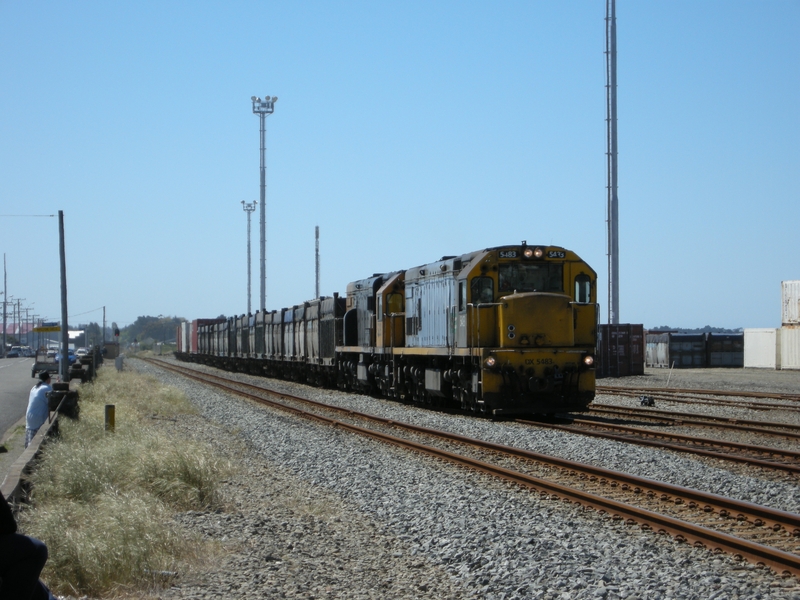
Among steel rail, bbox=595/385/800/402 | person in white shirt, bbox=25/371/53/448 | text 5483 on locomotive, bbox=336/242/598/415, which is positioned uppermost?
text 5483 on locomotive, bbox=336/242/598/415

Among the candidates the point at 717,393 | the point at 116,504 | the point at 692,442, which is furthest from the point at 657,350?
the point at 116,504

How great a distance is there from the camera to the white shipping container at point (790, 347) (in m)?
44.6

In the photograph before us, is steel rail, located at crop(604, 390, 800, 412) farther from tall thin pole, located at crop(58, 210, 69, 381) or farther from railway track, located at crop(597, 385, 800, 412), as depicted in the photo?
tall thin pole, located at crop(58, 210, 69, 381)

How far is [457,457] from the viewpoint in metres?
12.1

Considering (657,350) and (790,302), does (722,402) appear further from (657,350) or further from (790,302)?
(657,350)

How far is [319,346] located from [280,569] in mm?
26446

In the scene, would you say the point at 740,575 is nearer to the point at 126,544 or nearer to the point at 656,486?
the point at 656,486

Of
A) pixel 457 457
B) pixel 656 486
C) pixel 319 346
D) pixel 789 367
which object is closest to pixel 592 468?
pixel 656 486

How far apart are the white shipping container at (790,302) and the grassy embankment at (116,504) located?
120 feet

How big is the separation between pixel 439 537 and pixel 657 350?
150 feet

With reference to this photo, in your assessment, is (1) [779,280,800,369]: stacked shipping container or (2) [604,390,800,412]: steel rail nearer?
(2) [604,390,800,412]: steel rail

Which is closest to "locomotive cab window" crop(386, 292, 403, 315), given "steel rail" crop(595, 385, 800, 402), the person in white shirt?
"steel rail" crop(595, 385, 800, 402)

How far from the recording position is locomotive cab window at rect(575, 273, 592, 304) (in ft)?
59.1

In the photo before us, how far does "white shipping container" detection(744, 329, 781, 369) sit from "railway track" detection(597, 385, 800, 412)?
19.4 meters
